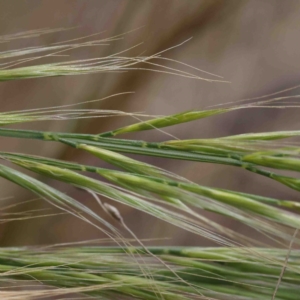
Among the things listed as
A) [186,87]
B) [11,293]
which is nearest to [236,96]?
[186,87]

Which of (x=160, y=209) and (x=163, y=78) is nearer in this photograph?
(x=160, y=209)

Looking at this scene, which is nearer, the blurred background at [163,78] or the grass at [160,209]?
the grass at [160,209]

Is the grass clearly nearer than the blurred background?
Yes

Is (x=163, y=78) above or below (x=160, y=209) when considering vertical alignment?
above

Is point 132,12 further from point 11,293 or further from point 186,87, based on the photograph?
point 11,293
